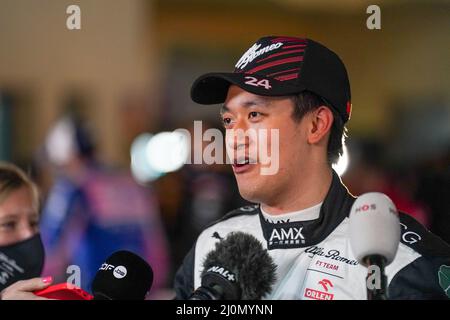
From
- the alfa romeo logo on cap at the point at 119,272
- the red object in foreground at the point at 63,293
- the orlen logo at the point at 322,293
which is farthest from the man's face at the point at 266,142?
the red object in foreground at the point at 63,293

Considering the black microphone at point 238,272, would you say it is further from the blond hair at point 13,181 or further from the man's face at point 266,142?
the blond hair at point 13,181

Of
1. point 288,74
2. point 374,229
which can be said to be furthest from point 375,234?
point 288,74

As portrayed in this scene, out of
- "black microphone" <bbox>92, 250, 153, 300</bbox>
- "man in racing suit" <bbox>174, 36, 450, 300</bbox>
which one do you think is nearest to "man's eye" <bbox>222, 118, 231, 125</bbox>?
"man in racing suit" <bbox>174, 36, 450, 300</bbox>

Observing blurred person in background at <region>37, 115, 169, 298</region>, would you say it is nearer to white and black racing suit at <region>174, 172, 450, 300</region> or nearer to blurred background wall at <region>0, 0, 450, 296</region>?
blurred background wall at <region>0, 0, 450, 296</region>

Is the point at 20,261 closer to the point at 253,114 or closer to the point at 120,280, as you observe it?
the point at 120,280

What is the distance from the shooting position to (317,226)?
6.80 ft

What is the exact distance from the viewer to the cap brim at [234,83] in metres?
2.05

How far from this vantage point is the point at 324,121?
208cm

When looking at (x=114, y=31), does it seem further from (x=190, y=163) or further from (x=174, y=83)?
(x=190, y=163)

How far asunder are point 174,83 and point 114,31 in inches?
9.4

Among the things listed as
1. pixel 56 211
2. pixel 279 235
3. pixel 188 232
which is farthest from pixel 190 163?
pixel 56 211

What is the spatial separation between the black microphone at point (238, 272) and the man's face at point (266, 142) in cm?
11

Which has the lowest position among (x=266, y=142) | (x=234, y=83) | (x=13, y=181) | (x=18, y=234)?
(x=18, y=234)

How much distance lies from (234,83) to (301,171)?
9.8 inches
